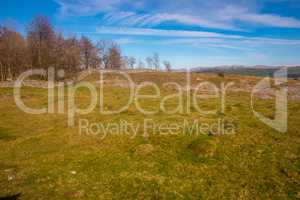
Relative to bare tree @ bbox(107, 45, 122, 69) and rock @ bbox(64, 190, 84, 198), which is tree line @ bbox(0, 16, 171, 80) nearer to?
bare tree @ bbox(107, 45, 122, 69)

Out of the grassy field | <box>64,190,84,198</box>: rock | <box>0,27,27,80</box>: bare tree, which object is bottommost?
<box>64,190,84,198</box>: rock

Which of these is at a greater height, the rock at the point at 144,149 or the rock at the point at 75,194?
the rock at the point at 144,149

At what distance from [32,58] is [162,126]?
6553cm

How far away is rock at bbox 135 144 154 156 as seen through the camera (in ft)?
49.6

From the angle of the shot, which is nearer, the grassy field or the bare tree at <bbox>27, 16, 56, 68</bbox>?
the grassy field

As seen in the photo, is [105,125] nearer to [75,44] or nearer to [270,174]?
[270,174]

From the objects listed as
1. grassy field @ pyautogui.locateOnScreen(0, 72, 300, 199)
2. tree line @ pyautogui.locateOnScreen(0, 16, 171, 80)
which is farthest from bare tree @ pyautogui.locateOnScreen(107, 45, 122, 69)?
grassy field @ pyautogui.locateOnScreen(0, 72, 300, 199)

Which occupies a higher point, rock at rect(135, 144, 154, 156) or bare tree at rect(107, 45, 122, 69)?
bare tree at rect(107, 45, 122, 69)

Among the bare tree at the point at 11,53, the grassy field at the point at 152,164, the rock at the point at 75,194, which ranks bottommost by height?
the rock at the point at 75,194

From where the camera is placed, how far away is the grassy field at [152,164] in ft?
34.8

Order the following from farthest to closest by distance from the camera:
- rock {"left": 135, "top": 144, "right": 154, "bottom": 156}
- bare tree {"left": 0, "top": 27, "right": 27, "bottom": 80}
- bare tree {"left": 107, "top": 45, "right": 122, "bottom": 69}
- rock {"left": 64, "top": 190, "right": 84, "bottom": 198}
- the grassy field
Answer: bare tree {"left": 107, "top": 45, "right": 122, "bottom": 69} < bare tree {"left": 0, "top": 27, "right": 27, "bottom": 80} < rock {"left": 135, "top": 144, "right": 154, "bottom": 156} < the grassy field < rock {"left": 64, "top": 190, "right": 84, "bottom": 198}

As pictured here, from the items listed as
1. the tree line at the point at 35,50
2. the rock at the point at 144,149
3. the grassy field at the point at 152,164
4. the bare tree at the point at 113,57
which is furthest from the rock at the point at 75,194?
the bare tree at the point at 113,57

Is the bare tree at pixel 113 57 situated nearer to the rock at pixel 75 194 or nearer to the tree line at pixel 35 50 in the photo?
the tree line at pixel 35 50

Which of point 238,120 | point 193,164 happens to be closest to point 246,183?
point 193,164
